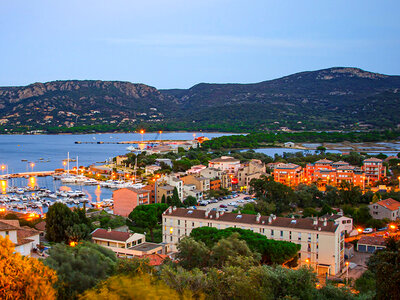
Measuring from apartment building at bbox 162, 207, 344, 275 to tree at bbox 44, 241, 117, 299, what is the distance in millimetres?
4344

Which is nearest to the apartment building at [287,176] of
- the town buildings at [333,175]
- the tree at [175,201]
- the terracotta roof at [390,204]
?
the town buildings at [333,175]

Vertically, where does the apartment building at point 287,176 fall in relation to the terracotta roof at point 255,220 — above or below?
below

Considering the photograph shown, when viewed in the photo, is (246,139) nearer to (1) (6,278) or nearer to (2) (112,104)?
(1) (6,278)

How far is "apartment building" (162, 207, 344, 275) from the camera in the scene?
42.9ft

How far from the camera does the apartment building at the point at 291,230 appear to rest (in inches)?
514

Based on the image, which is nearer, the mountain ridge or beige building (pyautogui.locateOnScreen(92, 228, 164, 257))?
beige building (pyautogui.locateOnScreen(92, 228, 164, 257))

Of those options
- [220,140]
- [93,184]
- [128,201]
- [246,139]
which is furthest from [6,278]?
[246,139]

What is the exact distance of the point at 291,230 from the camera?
13.8 meters

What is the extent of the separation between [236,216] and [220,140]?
46.4 m

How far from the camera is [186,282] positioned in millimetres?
7340

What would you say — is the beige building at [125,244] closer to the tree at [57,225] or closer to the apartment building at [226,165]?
the tree at [57,225]

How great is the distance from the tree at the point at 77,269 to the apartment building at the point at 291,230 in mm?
4344

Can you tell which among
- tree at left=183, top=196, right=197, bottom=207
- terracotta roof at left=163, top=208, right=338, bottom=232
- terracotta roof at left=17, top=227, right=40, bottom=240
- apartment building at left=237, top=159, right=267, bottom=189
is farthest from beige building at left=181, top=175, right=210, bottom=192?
terracotta roof at left=17, top=227, right=40, bottom=240

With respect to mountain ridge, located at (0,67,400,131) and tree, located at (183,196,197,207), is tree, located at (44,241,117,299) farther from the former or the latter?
mountain ridge, located at (0,67,400,131)
